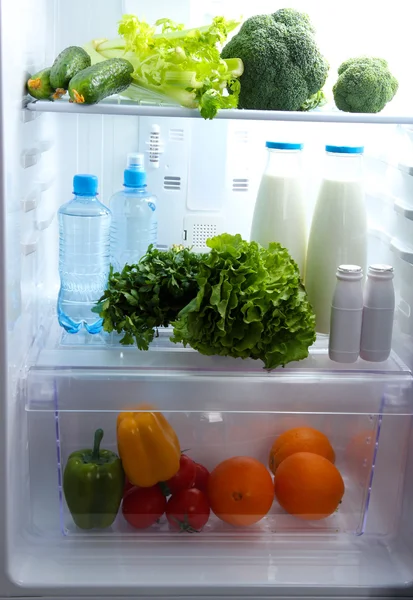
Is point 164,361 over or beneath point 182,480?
over

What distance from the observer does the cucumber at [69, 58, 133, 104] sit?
138 cm

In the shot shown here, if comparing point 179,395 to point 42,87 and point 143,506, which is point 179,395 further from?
point 42,87

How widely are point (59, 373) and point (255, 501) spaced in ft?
1.47

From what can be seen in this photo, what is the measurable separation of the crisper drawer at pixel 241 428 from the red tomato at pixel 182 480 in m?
0.04

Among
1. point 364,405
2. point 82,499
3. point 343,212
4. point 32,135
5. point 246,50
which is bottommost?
point 82,499

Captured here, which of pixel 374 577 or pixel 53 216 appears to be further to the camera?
pixel 53 216

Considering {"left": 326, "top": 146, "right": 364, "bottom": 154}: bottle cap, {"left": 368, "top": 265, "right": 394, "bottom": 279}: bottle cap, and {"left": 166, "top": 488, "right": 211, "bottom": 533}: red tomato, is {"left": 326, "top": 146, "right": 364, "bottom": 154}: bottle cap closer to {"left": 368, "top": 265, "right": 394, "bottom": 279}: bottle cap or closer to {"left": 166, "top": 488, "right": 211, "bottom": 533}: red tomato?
{"left": 368, "top": 265, "right": 394, "bottom": 279}: bottle cap

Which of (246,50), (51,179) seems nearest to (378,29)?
(246,50)

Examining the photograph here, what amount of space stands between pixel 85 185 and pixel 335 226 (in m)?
0.51

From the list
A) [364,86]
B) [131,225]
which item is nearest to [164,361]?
[131,225]

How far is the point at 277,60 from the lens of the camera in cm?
152

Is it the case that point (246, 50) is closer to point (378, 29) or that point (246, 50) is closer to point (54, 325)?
point (378, 29)

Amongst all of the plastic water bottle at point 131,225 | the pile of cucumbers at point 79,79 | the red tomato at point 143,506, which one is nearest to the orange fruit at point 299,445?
the red tomato at point 143,506

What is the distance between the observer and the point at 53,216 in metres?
1.84
